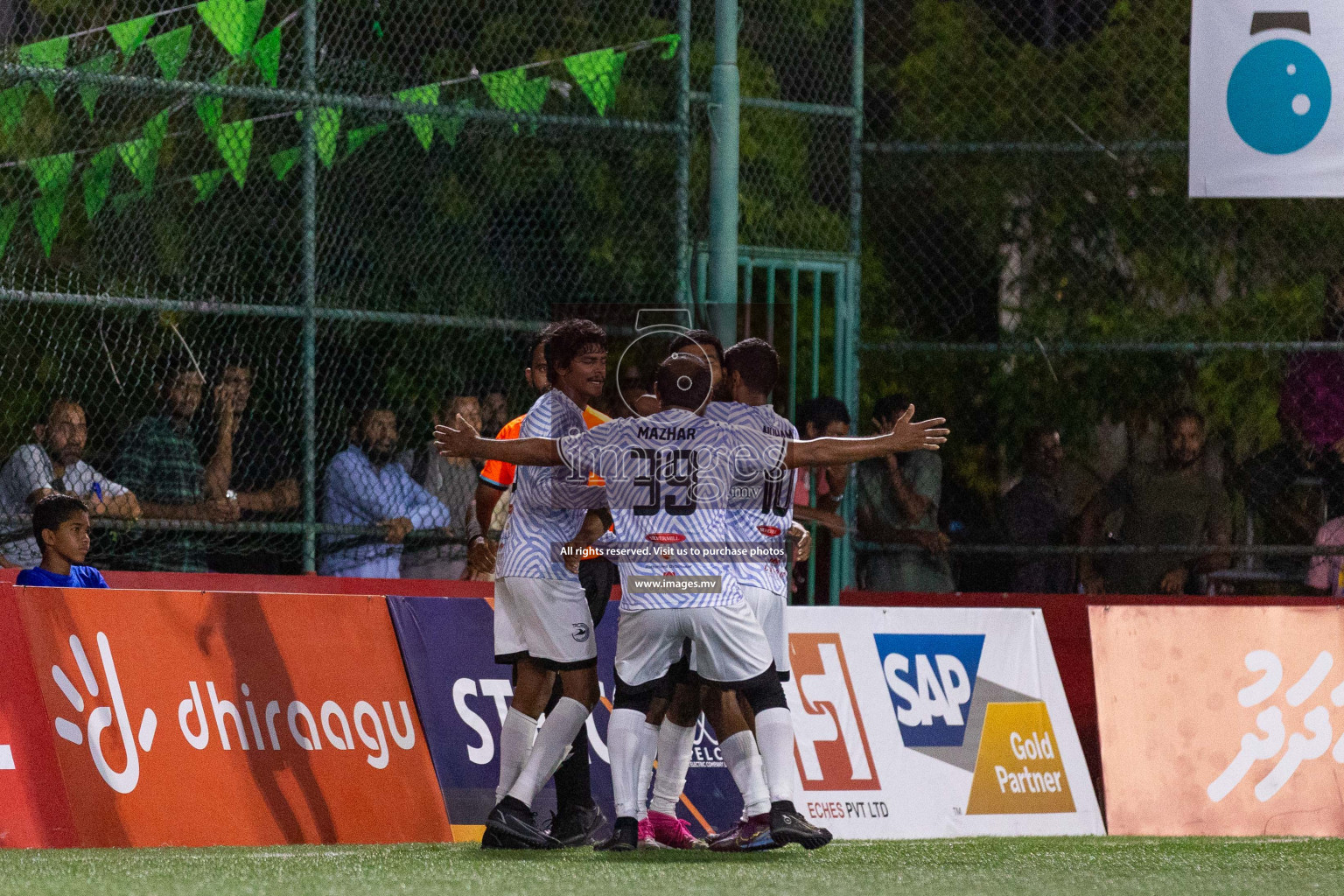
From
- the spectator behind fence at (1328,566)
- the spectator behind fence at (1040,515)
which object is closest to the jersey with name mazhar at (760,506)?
the spectator behind fence at (1040,515)

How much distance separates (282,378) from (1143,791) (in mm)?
4361

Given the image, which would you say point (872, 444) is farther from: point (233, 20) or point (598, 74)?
point (598, 74)

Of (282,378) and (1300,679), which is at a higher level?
(282,378)

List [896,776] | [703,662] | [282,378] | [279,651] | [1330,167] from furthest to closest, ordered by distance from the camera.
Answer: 1. [1330,167]
2. [282,378]
3. [896,776]
4. [279,651]
5. [703,662]

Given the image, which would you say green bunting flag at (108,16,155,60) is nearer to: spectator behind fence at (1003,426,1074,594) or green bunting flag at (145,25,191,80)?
green bunting flag at (145,25,191,80)

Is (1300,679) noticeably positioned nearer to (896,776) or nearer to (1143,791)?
(1143,791)

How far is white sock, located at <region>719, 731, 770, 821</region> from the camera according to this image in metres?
7.27

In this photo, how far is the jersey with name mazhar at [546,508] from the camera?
748cm

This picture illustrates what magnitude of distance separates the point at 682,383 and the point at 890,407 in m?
3.96

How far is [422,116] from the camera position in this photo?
1032 centimetres

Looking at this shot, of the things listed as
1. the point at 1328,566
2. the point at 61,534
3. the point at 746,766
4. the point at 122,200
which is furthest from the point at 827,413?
the point at 61,534

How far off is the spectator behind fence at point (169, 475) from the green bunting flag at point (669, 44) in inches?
129

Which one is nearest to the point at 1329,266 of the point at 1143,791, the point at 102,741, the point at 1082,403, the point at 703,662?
the point at 1082,403

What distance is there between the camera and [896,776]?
9.10 m
